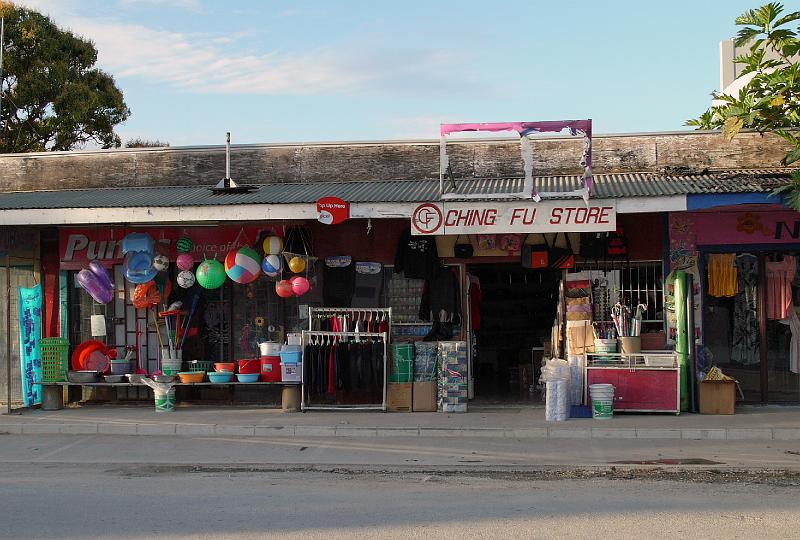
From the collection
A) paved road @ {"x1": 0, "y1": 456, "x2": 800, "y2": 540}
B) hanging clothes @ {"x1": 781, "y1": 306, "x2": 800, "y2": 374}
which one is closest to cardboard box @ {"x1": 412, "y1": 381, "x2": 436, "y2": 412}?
paved road @ {"x1": 0, "y1": 456, "x2": 800, "y2": 540}

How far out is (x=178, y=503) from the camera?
9.02 m

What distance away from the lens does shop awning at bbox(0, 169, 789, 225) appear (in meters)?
14.1

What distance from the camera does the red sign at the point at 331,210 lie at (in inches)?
566

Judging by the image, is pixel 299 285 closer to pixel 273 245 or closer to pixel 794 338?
pixel 273 245

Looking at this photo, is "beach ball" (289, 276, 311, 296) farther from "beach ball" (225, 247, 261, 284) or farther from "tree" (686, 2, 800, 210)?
"tree" (686, 2, 800, 210)

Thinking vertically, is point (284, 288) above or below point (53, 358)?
above

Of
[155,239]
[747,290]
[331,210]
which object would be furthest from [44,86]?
[747,290]

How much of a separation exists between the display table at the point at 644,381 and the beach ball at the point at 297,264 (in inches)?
197

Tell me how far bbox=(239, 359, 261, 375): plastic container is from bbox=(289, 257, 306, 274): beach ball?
1702mm

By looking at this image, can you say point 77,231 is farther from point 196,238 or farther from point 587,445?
point 587,445

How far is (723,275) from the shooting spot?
612 inches

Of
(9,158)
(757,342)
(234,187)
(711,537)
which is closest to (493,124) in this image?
(234,187)

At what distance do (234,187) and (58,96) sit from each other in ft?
74.3

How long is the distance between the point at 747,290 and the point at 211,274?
8.92 metres
